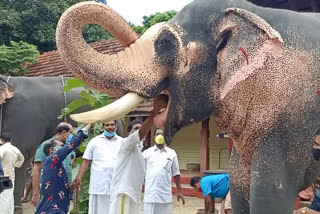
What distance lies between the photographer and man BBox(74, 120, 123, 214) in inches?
203

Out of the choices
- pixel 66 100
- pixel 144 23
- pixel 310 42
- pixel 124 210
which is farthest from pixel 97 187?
pixel 144 23

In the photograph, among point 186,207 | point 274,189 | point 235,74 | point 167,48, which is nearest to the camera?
point 274,189

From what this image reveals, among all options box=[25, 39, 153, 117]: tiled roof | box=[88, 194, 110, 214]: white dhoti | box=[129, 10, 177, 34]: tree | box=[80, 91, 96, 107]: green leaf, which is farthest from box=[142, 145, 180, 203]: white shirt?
box=[129, 10, 177, 34]: tree

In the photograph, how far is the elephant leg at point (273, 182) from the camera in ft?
7.07

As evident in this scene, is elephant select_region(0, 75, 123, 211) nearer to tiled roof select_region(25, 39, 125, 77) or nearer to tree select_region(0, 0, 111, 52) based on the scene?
tiled roof select_region(25, 39, 125, 77)

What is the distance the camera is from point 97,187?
5.18 m

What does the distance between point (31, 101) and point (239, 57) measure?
5.03 meters

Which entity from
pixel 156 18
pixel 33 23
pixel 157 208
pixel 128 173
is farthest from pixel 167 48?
pixel 156 18

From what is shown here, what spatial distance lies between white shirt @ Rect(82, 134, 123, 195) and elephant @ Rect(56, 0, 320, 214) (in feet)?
9.12

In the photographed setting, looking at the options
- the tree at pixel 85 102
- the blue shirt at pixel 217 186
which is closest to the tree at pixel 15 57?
the tree at pixel 85 102

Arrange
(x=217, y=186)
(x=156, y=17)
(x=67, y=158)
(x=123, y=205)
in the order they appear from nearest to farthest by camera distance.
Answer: (x=123, y=205), (x=67, y=158), (x=217, y=186), (x=156, y=17)

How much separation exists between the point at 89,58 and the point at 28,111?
15.5ft

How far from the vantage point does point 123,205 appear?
14.7ft

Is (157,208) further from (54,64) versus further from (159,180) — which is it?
(54,64)
